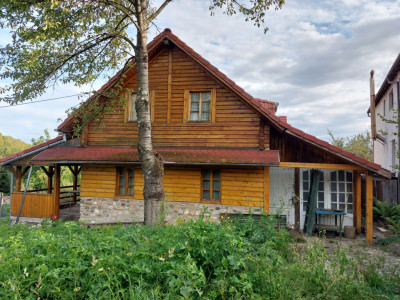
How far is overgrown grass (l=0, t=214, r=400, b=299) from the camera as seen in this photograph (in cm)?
297

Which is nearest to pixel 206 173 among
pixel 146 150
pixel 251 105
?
pixel 251 105

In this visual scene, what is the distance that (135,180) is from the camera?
38.4 feet

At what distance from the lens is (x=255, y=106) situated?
1015 cm

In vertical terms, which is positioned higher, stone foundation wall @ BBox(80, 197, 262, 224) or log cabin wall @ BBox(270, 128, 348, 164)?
log cabin wall @ BBox(270, 128, 348, 164)

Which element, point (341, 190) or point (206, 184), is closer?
point (206, 184)

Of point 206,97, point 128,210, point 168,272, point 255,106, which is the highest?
point 206,97

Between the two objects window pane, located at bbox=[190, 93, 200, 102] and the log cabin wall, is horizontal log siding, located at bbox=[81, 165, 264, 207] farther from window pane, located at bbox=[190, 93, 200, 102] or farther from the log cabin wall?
window pane, located at bbox=[190, 93, 200, 102]

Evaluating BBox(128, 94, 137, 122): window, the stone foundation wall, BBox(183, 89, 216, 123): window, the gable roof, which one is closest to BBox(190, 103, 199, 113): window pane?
BBox(183, 89, 216, 123): window

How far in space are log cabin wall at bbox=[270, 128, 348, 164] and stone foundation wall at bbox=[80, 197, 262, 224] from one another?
8.74 ft

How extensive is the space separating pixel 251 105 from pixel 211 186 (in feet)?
10.9

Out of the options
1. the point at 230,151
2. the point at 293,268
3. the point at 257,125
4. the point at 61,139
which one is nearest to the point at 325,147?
the point at 257,125

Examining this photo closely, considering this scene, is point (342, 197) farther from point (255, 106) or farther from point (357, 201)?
point (255, 106)

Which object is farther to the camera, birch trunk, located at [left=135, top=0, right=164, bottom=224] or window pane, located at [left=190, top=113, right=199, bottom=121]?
window pane, located at [left=190, top=113, right=199, bottom=121]

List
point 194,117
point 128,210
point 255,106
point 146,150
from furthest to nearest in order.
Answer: point 128,210 < point 194,117 < point 255,106 < point 146,150
